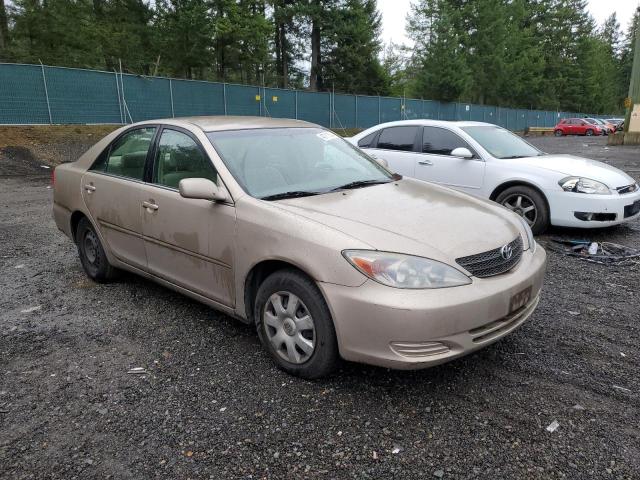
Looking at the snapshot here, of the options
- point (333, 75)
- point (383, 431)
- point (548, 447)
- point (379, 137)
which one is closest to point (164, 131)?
point (383, 431)

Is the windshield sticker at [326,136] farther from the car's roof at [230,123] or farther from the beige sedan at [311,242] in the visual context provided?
the car's roof at [230,123]

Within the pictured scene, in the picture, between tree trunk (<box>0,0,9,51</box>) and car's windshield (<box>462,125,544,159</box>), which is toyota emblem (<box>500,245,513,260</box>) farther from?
tree trunk (<box>0,0,9,51</box>)

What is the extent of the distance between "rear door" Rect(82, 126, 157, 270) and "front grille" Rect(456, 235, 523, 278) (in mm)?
2579

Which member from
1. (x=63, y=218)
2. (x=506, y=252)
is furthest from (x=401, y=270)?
(x=63, y=218)

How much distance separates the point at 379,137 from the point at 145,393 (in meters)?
5.87

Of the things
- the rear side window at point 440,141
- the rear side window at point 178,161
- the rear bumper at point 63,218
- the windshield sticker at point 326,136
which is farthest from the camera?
the rear side window at point 440,141

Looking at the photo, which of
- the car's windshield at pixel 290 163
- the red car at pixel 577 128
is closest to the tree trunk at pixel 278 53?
the red car at pixel 577 128

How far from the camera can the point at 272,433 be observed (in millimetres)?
2539

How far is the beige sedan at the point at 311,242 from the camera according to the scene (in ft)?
8.55

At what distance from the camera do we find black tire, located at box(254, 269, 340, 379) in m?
2.75

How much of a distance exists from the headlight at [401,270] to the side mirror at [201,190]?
1066 millimetres

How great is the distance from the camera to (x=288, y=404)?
109 inches

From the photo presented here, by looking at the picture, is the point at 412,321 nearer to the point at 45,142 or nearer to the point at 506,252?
the point at 506,252

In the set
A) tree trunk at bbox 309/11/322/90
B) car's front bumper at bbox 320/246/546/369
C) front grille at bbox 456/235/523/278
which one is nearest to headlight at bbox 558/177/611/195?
front grille at bbox 456/235/523/278
